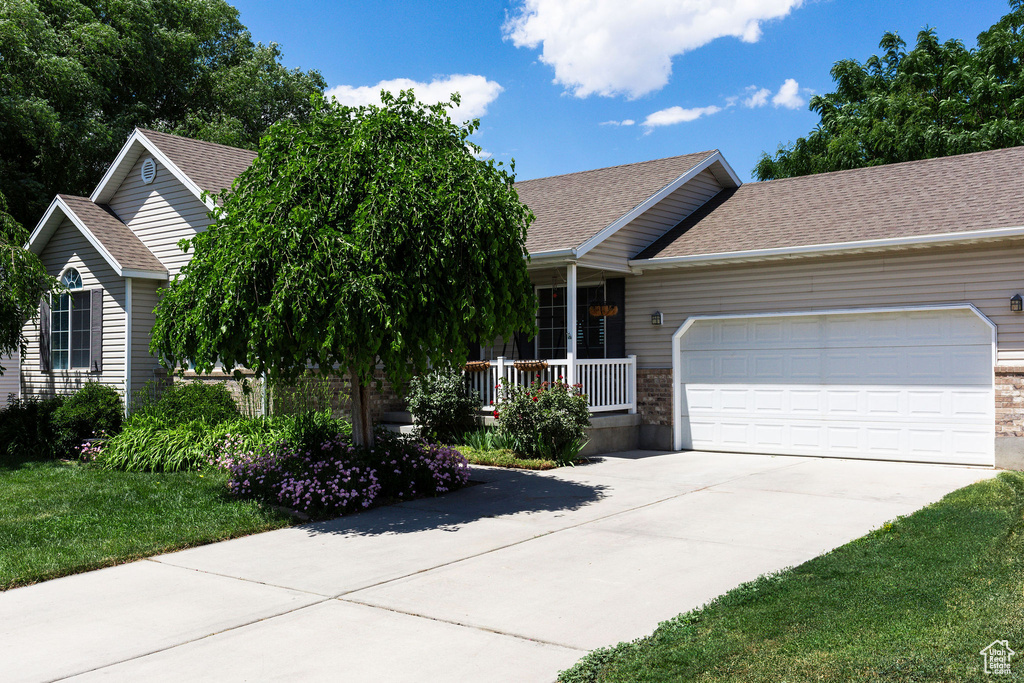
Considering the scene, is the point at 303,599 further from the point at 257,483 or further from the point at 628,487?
the point at 628,487

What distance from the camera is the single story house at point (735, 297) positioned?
11.5m

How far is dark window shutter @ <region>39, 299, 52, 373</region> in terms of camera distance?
16.2 meters

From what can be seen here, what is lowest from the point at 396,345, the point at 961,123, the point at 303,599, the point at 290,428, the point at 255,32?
the point at 303,599

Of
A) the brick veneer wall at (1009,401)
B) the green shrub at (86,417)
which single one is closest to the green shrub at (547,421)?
the brick veneer wall at (1009,401)

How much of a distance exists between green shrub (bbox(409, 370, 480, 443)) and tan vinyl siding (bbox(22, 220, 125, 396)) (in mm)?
5654

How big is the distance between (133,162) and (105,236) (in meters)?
1.76

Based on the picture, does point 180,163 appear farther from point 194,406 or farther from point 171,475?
point 171,475

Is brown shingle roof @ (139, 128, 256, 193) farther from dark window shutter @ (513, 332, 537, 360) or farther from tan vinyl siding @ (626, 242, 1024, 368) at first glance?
tan vinyl siding @ (626, 242, 1024, 368)

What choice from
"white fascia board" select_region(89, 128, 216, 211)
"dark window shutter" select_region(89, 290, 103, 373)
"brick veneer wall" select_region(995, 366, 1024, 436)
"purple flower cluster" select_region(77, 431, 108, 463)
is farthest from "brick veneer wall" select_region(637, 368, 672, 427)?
"dark window shutter" select_region(89, 290, 103, 373)

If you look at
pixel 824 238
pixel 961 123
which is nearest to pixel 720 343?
pixel 824 238

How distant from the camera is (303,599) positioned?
5.64 meters

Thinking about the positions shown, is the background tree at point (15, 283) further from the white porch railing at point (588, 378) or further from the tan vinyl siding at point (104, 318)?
the white porch railing at point (588, 378)

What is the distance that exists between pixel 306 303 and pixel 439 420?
5.75 m

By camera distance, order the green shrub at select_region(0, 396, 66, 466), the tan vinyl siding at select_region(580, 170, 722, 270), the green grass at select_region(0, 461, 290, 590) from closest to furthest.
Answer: the green grass at select_region(0, 461, 290, 590), the green shrub at select_region(0, 396, 66, 466), the tan vinyl siding at select_region(580, 170, 722, 270)
